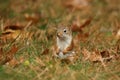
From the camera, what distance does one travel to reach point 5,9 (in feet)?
23.2

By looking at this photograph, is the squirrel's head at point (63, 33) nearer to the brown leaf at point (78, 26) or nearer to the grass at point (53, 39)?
the grass at point (53, 39)

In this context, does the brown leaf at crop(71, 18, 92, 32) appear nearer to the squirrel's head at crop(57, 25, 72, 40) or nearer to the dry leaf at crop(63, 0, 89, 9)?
the squirrel's head at crop(57, 25, 72, 40)

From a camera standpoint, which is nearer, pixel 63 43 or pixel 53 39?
pixel 63 43

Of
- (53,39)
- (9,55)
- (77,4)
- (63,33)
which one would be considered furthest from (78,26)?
(77,4)

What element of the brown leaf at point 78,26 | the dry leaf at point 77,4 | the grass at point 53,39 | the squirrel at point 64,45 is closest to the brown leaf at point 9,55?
the grass at point 53,39

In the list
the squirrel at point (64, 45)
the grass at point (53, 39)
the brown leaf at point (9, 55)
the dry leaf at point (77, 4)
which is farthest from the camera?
the dry leaf at point (77, 4)

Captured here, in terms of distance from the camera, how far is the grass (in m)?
4.10

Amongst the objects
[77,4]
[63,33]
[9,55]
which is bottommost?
[9,55]

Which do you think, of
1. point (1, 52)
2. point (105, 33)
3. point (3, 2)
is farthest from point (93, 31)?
point (3, 2)

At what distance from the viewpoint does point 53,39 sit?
5520mm

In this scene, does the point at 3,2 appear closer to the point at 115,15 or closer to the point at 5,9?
the point at 5,9

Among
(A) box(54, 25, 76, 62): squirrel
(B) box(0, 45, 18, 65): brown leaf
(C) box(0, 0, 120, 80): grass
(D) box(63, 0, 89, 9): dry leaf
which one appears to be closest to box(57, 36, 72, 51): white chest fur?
(A) box(54, 25, 76, 62): squirrel

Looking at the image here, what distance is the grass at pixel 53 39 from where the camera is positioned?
4098mm

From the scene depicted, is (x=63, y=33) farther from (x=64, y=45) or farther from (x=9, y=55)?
(x=9, y=55)
